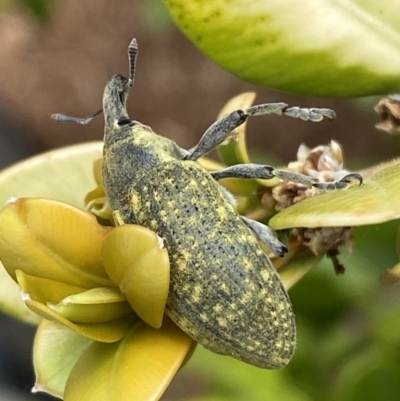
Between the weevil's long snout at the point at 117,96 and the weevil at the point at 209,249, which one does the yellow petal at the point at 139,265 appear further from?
the weevil's long snout at the point at 117,96

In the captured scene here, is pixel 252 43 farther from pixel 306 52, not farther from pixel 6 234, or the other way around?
pixel 6 234

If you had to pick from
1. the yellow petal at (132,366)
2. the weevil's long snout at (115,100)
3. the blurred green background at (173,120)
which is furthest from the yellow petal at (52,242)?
the blurred green background at (173,120)

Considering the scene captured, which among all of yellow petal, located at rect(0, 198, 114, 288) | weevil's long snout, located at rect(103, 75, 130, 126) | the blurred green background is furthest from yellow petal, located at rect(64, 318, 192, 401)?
the blurred green background

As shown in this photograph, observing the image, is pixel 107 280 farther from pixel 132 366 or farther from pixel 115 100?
pixel 115 100

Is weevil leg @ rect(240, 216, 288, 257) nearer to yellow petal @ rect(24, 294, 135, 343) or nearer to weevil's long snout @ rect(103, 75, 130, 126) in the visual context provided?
yellow petal @ rect(24, 294, 135, 343)

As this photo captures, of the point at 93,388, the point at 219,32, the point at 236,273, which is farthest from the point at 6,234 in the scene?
the point at 219,32

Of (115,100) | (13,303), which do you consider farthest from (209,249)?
(115,100)
